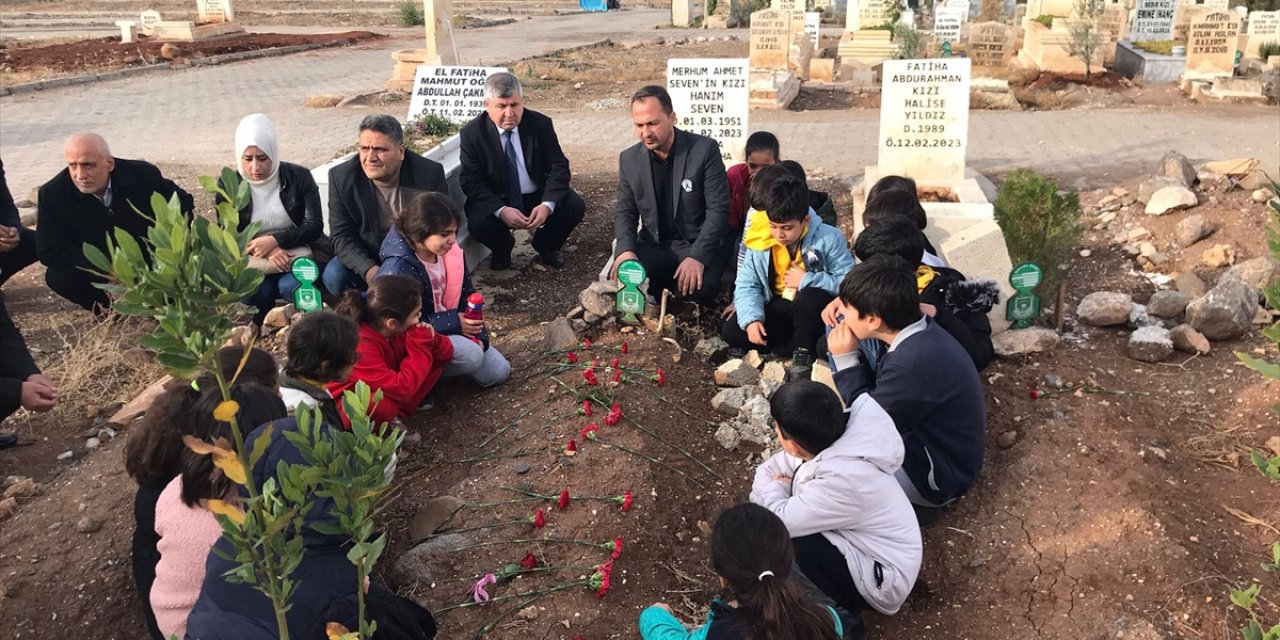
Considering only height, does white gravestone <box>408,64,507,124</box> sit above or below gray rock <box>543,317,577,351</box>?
above

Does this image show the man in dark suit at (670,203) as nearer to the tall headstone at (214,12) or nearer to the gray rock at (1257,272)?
the gray rock at (1257,272)

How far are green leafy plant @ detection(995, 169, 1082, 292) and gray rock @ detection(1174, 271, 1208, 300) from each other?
0.79 meters

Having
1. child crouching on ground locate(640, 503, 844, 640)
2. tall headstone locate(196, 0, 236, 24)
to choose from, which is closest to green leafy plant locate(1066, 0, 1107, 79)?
child crouching on ground locate(640, 503, 844, 640)

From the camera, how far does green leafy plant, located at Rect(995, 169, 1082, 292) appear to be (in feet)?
18.5

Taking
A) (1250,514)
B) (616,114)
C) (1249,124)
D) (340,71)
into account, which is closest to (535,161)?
(1250,514)

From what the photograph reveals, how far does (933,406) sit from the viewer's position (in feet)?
11.1

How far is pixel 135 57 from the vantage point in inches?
760

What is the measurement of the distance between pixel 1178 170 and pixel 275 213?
6585 millimetres

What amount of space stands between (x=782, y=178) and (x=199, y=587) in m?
2.94

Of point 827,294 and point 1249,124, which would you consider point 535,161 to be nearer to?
point 827,294

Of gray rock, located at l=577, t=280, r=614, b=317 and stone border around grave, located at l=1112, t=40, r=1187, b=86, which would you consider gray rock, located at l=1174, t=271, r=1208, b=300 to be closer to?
gray rock, located at l=577, t=280, r=614, b=317

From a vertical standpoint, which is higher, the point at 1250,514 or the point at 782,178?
the point at 782,178

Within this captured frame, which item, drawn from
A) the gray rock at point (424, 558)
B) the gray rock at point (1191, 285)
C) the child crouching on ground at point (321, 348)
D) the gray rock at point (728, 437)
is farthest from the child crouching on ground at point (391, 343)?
the gray rock at point (1191, 285)

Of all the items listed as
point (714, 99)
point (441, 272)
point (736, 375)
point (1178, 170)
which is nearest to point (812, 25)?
point (1178, 170)
